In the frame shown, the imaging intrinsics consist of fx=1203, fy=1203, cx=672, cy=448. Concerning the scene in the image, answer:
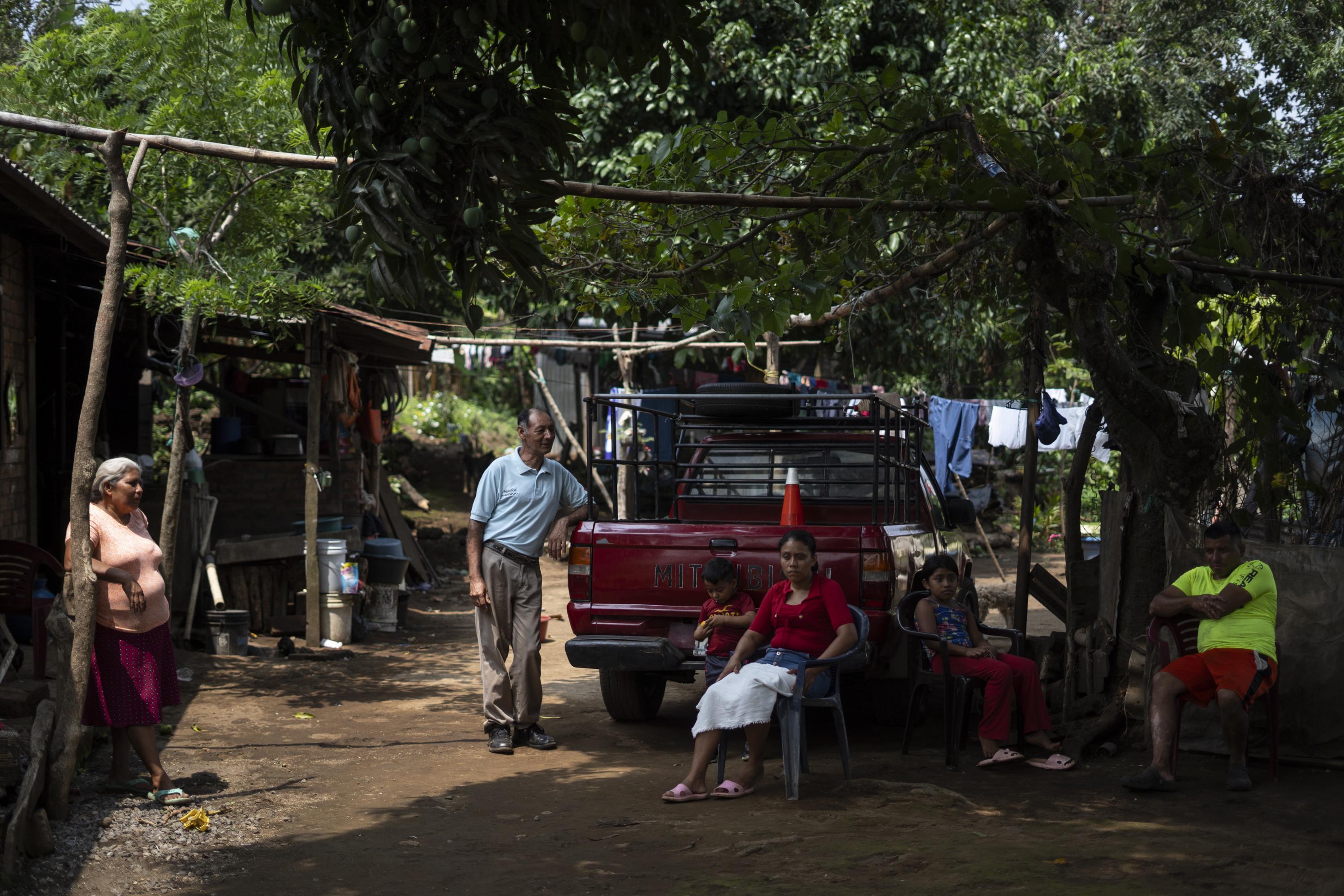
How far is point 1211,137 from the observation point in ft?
21.7

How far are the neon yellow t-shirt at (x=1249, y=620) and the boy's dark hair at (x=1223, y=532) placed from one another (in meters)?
0.14

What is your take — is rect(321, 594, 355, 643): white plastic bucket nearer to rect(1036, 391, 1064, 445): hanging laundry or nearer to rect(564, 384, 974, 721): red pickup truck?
rect(564, 384, 974, 721): red pickup truck

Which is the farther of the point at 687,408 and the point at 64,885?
the point at 687,408

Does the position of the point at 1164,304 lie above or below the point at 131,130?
below

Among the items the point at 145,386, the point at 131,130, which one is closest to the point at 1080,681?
the point at 131,130

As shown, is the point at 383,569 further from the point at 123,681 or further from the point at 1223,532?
the point at 1223,532

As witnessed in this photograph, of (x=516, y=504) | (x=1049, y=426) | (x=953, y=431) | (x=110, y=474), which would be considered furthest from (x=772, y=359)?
(x=110, y=474)

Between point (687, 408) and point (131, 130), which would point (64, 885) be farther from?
point (131, 130)

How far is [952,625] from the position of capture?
642cm

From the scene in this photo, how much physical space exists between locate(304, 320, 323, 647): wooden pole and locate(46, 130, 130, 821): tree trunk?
15.8 ft

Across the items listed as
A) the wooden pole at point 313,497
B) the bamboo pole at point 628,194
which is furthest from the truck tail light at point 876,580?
the wooden pole at point 313,497

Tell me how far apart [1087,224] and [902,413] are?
1.90 m

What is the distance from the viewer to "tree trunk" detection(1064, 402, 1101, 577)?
737cm

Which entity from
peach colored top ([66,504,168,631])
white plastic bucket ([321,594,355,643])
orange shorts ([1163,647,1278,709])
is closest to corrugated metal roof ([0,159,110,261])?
peach colored top ([66,504,168,631])
